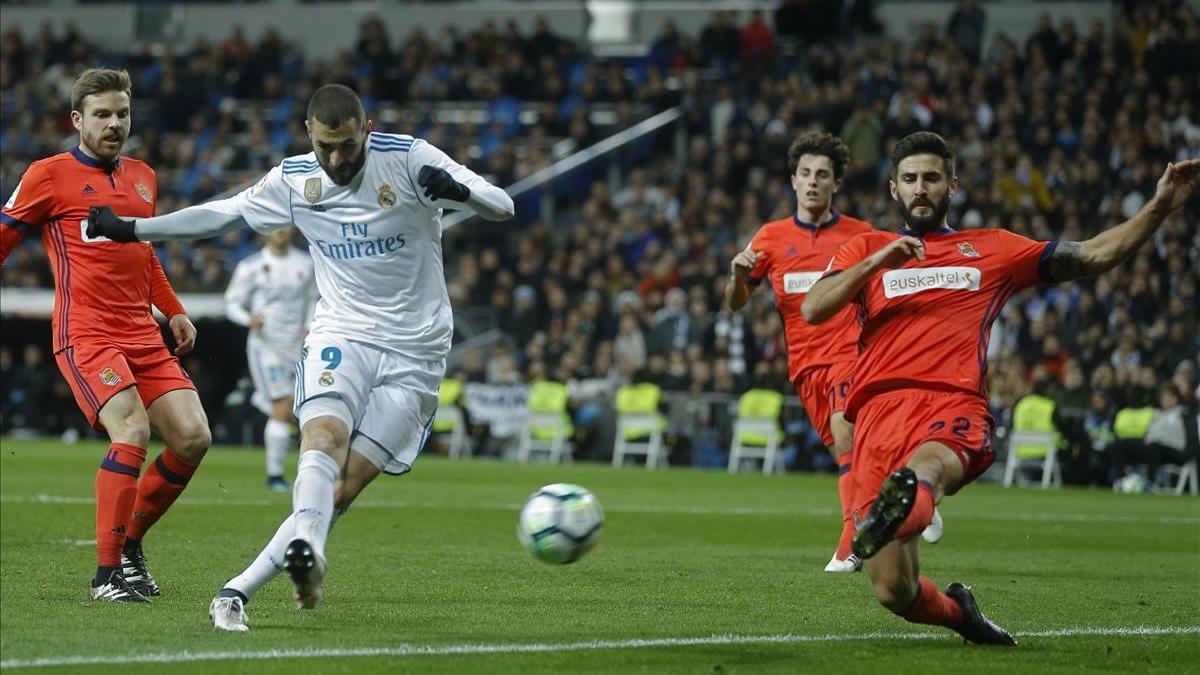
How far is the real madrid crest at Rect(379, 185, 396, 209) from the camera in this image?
787cm

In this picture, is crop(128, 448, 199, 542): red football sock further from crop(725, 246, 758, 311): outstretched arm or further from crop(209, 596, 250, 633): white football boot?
crop(725, 246, 758, 311): outstretched arm

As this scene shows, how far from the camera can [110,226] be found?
7.91 metres

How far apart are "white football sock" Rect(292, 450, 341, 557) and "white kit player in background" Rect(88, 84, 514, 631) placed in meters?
0.09

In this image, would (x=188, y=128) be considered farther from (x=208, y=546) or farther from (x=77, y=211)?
(x=77, y=211)

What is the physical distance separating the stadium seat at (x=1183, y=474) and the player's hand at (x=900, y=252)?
1587cm

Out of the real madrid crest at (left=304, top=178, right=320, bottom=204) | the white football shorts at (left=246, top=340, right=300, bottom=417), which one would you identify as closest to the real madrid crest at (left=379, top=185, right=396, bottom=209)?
the real madrid crest at (left=304, top=178, right=320, bottom=204)

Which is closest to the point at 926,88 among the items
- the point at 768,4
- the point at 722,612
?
the point at 768,4

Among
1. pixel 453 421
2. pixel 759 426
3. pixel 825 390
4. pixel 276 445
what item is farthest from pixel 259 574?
pixel 453 421

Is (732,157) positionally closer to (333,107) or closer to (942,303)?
(942,303)

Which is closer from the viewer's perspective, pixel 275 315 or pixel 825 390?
pixel 825 390

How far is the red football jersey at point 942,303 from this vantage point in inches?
309

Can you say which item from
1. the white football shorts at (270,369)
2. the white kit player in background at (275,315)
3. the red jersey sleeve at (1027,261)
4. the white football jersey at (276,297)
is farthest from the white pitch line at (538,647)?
the white football jersey at (276,297)

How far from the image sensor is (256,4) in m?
40.3

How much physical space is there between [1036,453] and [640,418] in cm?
604
